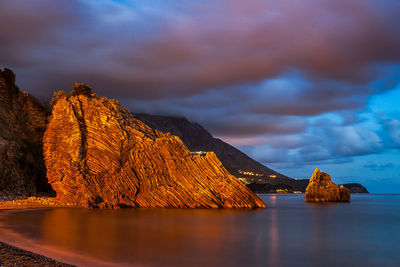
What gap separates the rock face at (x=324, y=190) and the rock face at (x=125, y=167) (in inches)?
1033

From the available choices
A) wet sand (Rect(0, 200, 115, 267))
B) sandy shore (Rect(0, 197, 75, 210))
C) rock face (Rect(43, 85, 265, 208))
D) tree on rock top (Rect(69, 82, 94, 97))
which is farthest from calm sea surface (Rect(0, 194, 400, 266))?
tree on rock top (Rect(69, 82, 94, 97))

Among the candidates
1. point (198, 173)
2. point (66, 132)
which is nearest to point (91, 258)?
point (198, 173)

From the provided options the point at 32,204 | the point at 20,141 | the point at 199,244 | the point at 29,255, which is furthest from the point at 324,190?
the point at 29,255

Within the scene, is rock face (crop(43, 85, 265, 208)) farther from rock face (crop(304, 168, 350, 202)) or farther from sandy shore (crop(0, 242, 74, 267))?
rock face (crop(304, 168, 350, 202))

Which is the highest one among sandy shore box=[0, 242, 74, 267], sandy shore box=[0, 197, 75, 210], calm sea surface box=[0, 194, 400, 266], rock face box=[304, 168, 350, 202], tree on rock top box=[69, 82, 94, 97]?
tree on rock top box=[69, 82, 94, 97]

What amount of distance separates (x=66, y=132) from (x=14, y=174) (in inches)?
414

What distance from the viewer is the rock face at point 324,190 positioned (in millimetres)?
60219

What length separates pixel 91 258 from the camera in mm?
11938

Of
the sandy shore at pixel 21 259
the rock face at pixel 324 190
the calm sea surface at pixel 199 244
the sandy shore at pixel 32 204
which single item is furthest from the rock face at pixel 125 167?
the rock face at pixel 324 190

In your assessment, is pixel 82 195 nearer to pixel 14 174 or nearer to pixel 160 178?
pixel 160 178

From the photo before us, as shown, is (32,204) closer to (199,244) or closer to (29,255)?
(199,244)

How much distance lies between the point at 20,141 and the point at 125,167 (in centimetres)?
2183

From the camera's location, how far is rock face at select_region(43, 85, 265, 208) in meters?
34.8

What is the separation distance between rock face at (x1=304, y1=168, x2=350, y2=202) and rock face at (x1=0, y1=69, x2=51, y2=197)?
4264cm
